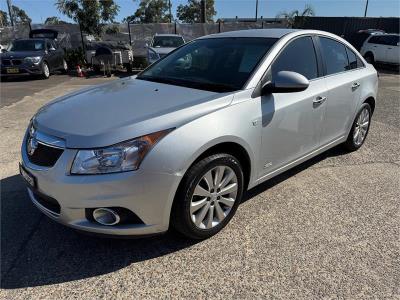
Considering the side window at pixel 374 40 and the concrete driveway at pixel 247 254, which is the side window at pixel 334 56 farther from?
the side window at pixel 374 40

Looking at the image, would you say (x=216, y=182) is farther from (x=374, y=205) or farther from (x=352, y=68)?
(x=352, y=68)

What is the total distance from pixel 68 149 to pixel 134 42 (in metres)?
17.5

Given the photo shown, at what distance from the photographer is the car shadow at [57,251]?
8.64ft

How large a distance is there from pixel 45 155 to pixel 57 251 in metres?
0.78

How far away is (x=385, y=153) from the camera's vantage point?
17.0ft

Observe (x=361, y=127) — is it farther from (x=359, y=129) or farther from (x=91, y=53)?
(x=91, y=53)

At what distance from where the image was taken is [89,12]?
18.8 m

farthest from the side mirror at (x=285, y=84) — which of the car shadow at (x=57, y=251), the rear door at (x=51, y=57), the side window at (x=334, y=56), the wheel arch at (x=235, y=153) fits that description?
the rear door at (x=51, y=57)

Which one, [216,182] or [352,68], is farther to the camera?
[352,68]

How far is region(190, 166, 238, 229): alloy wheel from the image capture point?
2.85m

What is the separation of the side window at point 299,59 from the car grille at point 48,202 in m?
2.12

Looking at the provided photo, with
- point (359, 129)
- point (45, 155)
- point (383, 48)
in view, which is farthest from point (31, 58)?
point (383, 48)

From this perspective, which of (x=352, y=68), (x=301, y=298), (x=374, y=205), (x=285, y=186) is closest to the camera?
(x=301, y=298)

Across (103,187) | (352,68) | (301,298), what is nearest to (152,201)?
(103,187)
